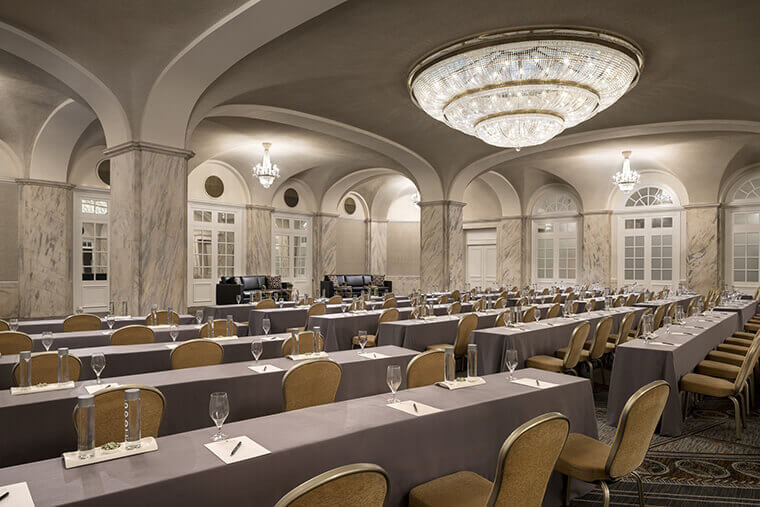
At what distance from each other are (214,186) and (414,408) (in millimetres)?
14265

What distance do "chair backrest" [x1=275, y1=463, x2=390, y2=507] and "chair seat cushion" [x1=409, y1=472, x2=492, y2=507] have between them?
742mm

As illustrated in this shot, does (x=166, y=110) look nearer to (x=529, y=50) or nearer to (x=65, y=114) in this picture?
(x=65, y=114)

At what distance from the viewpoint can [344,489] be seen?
1.49 m

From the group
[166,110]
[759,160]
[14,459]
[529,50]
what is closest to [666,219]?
[759,160]

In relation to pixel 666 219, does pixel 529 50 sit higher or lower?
higher

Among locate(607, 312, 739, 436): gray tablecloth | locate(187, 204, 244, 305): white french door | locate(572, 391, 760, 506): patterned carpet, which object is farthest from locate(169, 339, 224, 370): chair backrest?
locate(187, 204, 244, 305): white french door

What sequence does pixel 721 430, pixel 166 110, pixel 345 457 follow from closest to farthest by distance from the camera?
pixel 345 457, pixel 721 430, pixel 166 110

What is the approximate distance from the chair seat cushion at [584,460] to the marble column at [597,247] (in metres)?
14.9

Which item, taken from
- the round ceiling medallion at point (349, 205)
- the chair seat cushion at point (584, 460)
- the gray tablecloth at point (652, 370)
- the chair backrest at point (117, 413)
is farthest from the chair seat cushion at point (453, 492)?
the round ceiling medallion at point (349, 205)

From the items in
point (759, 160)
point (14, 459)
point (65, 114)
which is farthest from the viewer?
point (759, 160)

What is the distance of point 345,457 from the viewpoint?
7.46 feet

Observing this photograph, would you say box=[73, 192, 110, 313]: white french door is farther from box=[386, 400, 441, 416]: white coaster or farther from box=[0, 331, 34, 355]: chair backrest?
box=[386, 400, 441, 416]: white coaster

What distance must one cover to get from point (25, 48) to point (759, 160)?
16.7m

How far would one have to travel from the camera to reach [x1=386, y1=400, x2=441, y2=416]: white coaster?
2609 millimetres
